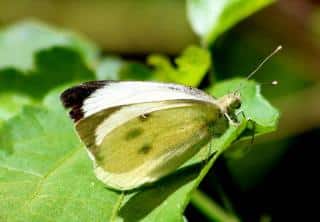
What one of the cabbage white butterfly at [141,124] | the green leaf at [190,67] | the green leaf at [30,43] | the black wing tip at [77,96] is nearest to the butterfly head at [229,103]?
the cabbage white butterfly at [141,124]

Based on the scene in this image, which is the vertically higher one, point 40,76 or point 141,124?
point 141,124

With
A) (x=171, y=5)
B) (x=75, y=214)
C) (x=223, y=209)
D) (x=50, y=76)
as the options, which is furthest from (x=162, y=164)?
(x=171, y=5)

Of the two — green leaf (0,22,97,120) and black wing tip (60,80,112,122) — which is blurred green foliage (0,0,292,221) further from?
black wing tip (60,80,112,122)

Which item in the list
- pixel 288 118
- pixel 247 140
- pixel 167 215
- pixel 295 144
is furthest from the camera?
pixel 288 118

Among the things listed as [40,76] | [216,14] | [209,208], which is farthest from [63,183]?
[216,14]

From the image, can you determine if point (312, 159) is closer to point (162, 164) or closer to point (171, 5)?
point (162, 164)

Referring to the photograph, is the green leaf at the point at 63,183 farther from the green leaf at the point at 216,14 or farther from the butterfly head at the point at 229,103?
the green leaf at the point at 216,14

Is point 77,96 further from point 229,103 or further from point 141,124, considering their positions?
point 229,103
